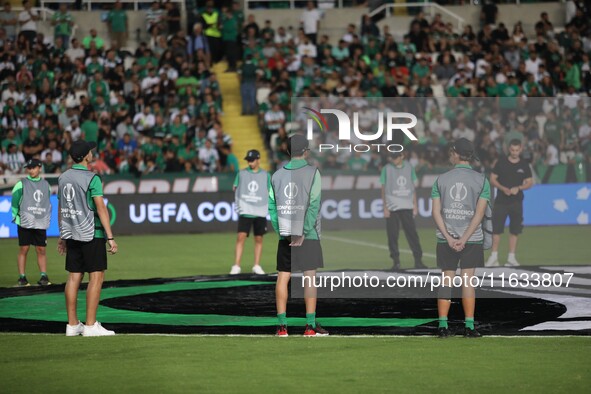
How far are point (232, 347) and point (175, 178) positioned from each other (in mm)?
17351

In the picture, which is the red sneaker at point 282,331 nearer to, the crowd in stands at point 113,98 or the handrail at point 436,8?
the crowd in stands at point 113,98

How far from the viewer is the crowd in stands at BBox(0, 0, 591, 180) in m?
27.7

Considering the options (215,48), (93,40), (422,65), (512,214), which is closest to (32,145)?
(93,40)

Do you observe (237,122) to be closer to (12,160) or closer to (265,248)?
(12,160)

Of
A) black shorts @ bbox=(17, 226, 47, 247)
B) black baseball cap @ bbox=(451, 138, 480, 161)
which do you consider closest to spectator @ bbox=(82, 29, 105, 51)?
black shorts @ bbox=(17, 226, 47, 247)

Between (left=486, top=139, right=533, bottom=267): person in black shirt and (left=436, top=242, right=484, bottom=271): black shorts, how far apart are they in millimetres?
8004

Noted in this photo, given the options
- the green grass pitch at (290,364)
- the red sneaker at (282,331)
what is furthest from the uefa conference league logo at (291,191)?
the green grass pitch at (290,364)

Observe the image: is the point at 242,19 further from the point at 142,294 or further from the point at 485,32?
the point at 142,294

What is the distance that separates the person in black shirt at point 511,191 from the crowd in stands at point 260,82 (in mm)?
4994

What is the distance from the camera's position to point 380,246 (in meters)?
23.8

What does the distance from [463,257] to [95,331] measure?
13.2ft

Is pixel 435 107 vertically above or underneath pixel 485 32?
underneath

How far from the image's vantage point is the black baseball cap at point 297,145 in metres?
11.8

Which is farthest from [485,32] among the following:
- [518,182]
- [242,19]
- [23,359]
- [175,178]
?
[23,359]
